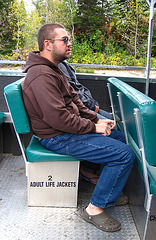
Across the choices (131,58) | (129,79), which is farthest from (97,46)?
(129,79)

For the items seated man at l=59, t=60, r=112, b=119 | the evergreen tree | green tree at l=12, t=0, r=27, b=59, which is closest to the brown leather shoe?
seated man at l=59, t=60, r=112, b=119

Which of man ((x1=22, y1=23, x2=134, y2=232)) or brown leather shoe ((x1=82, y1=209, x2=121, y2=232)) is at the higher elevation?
man ((x1=22, y1=23, x2=134, y2=232))

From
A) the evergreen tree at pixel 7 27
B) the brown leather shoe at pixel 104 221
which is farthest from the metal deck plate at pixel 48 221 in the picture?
the evergreen tree at pixel 7 27

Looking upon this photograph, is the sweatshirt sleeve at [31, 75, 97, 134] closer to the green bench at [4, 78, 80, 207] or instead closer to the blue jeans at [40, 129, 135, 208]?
the blue jeans at [40, 129, 135, 208]

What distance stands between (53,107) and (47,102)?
50 millimetres

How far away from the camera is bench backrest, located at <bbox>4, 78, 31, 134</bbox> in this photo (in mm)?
1849

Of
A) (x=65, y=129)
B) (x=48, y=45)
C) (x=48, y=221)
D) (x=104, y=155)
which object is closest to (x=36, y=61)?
(x=48, y=45)

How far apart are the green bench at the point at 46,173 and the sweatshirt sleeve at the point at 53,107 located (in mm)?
208

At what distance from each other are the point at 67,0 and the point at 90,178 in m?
7.72

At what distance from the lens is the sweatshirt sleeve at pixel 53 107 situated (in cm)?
173

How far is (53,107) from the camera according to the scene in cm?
173

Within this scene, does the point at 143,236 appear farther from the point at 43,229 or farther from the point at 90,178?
the point at 90,178

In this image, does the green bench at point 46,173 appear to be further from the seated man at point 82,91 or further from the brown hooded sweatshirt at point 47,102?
the seated man at point 82,91

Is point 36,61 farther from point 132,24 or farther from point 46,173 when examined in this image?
point 132,24
